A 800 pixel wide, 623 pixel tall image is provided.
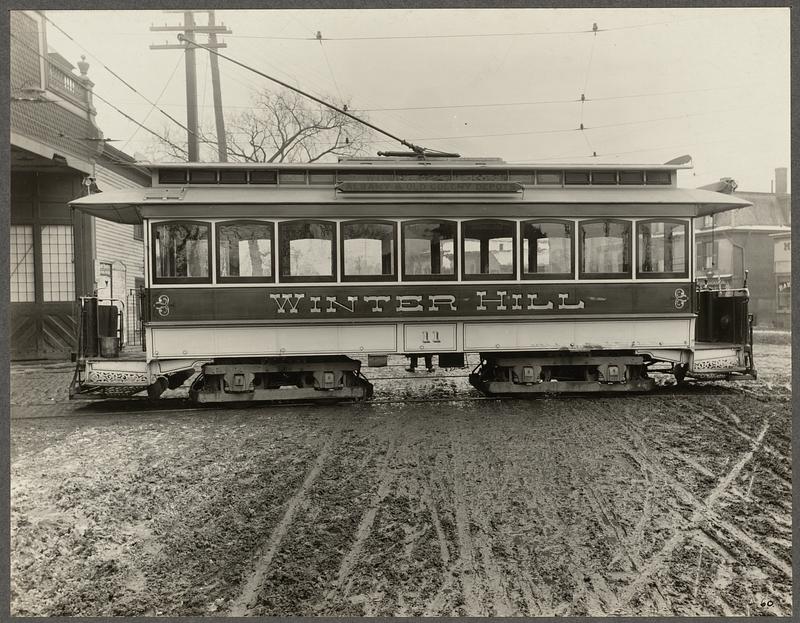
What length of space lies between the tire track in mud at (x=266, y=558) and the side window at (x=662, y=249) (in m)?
5.88

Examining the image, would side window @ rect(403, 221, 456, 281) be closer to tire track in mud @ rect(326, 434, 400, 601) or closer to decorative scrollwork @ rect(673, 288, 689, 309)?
tire track in mud @ rect(326, 434, 400, 601)

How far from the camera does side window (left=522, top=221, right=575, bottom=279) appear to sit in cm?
770

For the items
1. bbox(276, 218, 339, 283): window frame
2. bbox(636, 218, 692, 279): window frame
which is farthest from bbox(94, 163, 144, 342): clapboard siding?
bbox(636, 218, 692, 279): window frame

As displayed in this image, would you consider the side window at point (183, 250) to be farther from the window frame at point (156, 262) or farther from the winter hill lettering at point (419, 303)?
the winter hill lettering at point (419, 303)

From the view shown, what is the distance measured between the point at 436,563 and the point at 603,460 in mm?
2442

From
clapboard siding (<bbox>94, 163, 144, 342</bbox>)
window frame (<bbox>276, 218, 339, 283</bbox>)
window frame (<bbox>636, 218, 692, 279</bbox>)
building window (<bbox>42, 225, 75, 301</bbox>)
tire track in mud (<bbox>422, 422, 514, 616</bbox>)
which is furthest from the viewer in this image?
clapboard siding (<bbox>94, 163, 144, 342</bbox>)

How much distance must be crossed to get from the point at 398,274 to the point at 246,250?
218cm

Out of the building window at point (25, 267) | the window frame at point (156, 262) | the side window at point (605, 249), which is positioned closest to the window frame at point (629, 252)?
the side window at point (605, 249)

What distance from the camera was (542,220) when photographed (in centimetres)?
770

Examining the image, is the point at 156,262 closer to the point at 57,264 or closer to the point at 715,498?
the point at 57,264

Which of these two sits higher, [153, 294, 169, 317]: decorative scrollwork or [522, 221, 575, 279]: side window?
[522, 221, 575, 279]: side window

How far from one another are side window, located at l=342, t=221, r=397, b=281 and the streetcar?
2 cm

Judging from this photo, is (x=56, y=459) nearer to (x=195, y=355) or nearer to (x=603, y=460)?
(x=195, y=355)

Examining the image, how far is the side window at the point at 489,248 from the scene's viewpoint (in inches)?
300
